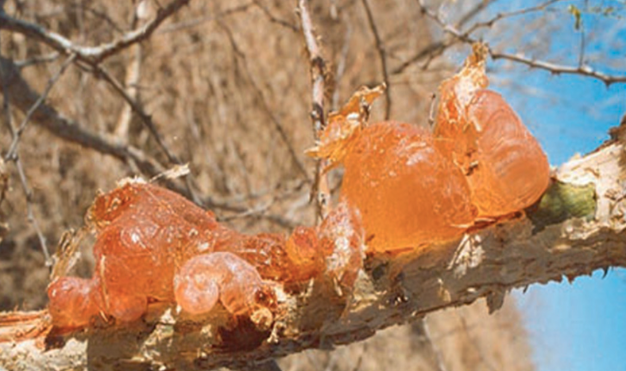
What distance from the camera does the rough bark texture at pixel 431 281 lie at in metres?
0.63

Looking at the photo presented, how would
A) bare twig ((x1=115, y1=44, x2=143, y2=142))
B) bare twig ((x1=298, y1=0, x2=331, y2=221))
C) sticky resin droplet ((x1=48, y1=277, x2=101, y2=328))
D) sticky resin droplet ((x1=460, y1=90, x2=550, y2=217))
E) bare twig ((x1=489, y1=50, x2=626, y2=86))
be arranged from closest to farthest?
sticky resin droplet ((x1=460, y1=90, x2=550, y2=217)) → sticky resin droplet ((x1=48, y1=277, x2=101, y2=328)) → bare twig ((x1=298, y1=0, x2=331, y2=221)) → bare twig ((x1=489, y1=50, x2=626, y2=86)) → bare twig ((x1=115, y1=44, x2=143, y2=142))

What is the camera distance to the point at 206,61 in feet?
10.7

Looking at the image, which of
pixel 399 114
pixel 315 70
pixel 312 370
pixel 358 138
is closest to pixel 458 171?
pixel 358 138

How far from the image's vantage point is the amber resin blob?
0.60 meters

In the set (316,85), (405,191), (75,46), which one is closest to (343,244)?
(405,191)

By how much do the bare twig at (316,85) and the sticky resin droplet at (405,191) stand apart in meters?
0.52

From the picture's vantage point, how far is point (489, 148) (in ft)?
2.01

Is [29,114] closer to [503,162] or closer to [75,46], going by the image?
[75,46]

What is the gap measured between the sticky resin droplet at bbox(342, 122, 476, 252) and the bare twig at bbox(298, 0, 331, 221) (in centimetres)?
52

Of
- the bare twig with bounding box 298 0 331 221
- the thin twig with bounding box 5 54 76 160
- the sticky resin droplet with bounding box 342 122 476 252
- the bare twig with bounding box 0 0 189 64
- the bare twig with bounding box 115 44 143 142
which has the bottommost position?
the sticky resin droplet with bounding box 342 122 476 252

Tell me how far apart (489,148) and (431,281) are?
0.14 meters

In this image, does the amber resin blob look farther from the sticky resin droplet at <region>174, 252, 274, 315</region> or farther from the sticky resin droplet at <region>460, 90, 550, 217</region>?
the sticky resin droplet at <region>174, 252, 274, 315</region>

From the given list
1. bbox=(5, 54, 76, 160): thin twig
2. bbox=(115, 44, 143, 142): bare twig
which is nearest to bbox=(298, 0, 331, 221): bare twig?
bbox=(5, 54, 76, 160): thin twig

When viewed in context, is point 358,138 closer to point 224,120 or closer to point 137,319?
point 137,319
